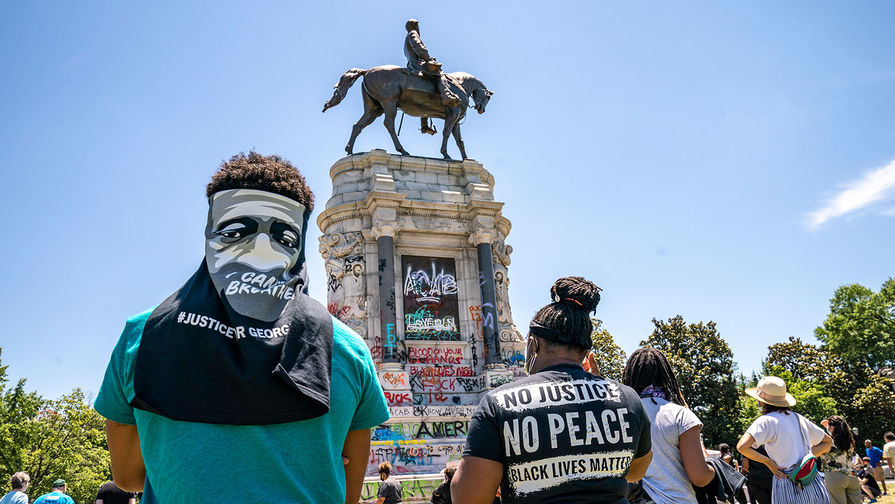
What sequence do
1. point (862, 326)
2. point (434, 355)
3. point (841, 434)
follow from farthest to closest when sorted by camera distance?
point (862, 326)
point (434, 355)
point (841, 434)

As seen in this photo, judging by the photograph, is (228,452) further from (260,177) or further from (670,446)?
(670,446)

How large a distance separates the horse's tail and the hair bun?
62.1ft

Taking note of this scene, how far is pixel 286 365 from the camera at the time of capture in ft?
7.48

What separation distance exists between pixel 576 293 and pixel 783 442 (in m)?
3.71

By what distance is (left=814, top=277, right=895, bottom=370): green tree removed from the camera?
168 ft

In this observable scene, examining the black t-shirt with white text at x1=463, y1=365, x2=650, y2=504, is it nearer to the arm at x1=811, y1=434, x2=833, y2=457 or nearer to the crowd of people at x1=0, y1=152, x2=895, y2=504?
the crowd of people at x1=0, y1=152, x2=895, y2=504

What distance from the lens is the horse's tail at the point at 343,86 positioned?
21531 mm

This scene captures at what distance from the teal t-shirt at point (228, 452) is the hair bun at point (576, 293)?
1693mm

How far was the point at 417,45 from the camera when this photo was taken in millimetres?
21734

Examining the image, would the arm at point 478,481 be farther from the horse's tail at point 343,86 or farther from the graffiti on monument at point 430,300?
the horse's tail at point 343,86

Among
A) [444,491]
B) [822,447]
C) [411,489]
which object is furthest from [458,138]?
[822,447]

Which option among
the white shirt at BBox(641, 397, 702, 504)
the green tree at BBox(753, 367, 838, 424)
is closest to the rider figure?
the white shirt at BBox(641, 397, 702, 504)

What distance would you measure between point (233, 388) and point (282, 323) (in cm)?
31

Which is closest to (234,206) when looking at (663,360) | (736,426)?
(663,360)
